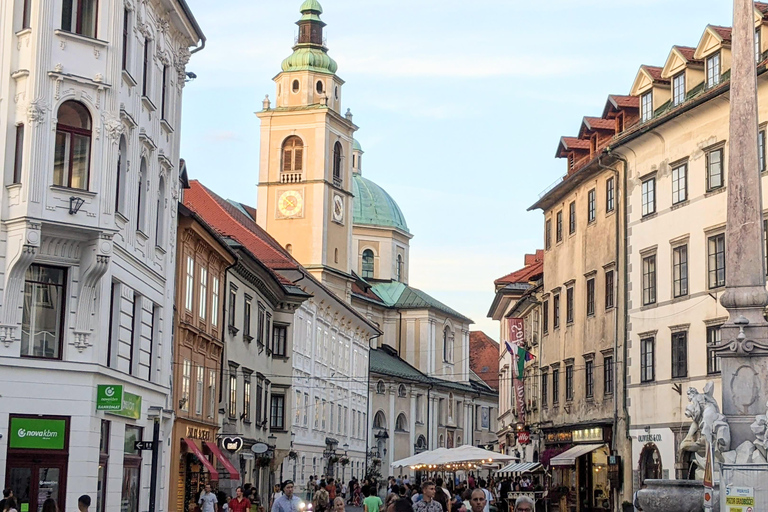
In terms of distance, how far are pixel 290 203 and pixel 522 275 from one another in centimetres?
3353

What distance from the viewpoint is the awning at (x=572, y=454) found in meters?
46.0

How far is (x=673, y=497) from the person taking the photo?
60.0 ft

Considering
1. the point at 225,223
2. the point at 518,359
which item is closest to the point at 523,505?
the point at 518,359

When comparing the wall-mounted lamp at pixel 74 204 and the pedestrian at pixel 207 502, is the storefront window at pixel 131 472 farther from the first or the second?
the wall-mounted lamp at pixel 74 204

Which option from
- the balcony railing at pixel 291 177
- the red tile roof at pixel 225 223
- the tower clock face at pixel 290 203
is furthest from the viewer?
the balcony railing at pixel 291 177

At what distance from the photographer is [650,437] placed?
41781mm

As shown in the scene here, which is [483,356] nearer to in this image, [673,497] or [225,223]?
[225,223]

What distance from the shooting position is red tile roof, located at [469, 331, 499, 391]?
15325 centimetres

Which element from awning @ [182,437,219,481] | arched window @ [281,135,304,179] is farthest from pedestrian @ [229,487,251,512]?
arched window @ [281,135,304,179]

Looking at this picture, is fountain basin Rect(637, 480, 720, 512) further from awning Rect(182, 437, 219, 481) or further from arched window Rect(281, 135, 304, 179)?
arched window Rect(281, 135, 304, 179)

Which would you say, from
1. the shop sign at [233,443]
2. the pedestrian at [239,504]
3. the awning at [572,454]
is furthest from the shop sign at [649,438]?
the pedestrian at [239,504]

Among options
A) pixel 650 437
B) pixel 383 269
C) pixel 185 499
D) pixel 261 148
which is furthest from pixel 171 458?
pixel 383 269

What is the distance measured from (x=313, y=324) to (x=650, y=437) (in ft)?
102

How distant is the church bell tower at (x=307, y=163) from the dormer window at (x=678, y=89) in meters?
57.7
